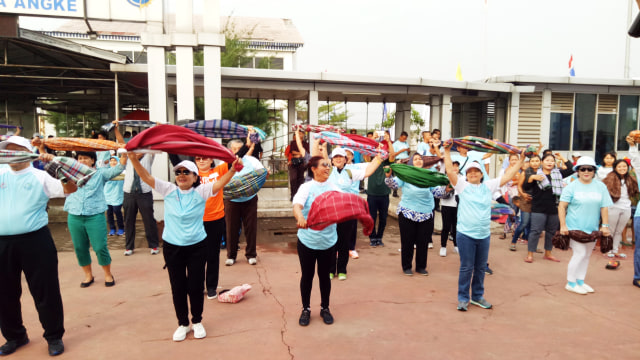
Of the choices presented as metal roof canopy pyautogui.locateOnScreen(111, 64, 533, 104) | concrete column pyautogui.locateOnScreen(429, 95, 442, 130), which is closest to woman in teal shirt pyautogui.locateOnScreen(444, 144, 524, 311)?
metal roof canopy pyautogui.locateOnScreen(111, 64, 533, 104)

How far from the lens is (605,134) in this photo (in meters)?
14.4

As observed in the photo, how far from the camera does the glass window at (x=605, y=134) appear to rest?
1433 cm

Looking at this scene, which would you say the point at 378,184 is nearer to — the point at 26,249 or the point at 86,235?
the point at 86,235

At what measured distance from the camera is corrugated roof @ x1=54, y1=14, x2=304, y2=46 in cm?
2705

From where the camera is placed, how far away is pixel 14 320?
3.85 meters

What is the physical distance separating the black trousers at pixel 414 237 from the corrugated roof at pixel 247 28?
21265mm

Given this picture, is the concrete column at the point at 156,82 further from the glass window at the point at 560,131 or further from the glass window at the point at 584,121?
the glass window at the point at 584,121

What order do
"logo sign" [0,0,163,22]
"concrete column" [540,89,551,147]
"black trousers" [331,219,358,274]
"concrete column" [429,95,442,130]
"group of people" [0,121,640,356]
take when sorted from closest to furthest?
"group of people" [0,121,640,356] → "black trousers" [331,219,358,274] → "logo sign" [0,0,163,22] → "concrete column" [429,95,442,130] → "concrete column" [540,89,551,147]

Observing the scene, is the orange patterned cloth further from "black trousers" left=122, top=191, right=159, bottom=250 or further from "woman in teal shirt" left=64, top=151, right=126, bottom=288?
"black trousers" left=122, top=191, right=159, bottom=250

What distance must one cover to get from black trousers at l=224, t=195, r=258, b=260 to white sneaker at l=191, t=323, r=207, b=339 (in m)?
2.43

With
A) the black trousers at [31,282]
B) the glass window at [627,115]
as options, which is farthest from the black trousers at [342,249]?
the glass window at [627,115]

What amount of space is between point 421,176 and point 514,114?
985cm

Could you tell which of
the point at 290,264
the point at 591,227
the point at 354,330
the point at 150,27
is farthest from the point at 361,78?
the point at 354,330

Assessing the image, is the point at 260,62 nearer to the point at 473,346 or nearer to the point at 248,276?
the point at 248,276
